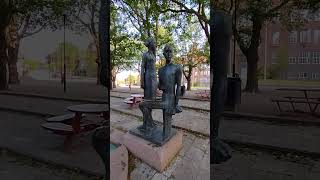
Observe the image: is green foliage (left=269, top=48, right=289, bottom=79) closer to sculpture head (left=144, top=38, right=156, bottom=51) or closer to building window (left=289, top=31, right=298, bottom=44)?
building window (left=289, top=31, right=298, bottom=44)

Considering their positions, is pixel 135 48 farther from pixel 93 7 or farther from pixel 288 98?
pixel 288 98

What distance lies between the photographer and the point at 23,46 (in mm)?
3367

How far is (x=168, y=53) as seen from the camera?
2.06 m

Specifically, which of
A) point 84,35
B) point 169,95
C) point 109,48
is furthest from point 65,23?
point 169,95

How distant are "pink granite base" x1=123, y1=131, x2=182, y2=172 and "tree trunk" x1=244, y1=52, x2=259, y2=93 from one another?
0.75 m

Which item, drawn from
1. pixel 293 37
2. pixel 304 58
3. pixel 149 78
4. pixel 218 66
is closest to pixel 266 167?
pixel 304 58

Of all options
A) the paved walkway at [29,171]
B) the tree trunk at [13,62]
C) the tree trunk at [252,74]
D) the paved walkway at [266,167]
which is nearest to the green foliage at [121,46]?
the tree trunk at [252,74]

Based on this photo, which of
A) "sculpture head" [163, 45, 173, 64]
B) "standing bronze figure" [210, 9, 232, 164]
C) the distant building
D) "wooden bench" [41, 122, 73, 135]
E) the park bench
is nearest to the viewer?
"sculpture head" [163, 45, 173, 64]

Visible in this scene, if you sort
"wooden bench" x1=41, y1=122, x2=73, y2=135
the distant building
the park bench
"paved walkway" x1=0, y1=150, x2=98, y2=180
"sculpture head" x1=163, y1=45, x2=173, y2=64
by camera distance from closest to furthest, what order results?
"sculpture head" x1=163, y1=45, x2=173, y2=64, the distant building, the park bench, "wooden bench" x1=41, y1=122, x2=73, y2=135, "paved walkway" x1=0, y1=150, x2=98, y2=180

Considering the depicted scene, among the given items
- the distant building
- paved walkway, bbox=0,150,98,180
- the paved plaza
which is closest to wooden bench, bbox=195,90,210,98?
the paved plaza

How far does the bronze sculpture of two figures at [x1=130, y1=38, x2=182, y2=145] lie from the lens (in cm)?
208

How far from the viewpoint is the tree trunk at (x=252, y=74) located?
2.62m

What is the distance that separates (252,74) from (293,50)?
0.99 ft

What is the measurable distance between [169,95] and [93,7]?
3.43 feet
